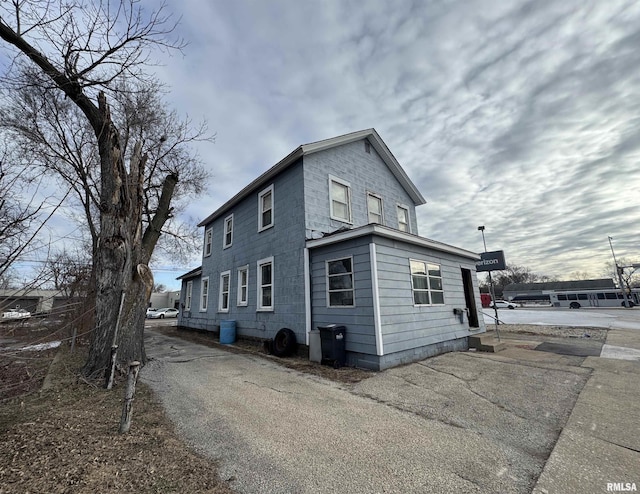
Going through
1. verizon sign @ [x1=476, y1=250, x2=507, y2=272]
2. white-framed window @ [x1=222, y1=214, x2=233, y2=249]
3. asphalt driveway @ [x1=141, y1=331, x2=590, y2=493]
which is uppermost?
white-framed window @ [x1=222, y1=214, x2=233, y2=249]

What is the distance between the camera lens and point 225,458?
9.00 ft

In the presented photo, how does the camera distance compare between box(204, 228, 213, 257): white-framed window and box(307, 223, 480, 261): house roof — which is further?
box(204, 228, 213, 257): white-framed window

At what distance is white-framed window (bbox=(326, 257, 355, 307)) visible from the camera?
7.12 metres

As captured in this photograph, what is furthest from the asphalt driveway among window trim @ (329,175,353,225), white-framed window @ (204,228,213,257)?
white-framed window @ (204,228,213,257)

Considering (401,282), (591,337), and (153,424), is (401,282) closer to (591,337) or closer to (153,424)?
(153,424)

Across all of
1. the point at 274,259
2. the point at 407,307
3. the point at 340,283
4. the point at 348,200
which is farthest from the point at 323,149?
the point at 407,307

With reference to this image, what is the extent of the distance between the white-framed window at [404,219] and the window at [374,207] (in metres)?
1.64

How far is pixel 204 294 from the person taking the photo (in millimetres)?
14539

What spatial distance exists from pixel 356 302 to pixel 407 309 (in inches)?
60.6

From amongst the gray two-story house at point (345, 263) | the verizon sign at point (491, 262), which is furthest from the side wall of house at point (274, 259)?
the verizon sign at point (491, 262)

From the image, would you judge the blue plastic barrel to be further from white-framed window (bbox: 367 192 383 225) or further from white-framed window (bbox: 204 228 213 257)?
white-framed window (bbox: 367 192 383 225)

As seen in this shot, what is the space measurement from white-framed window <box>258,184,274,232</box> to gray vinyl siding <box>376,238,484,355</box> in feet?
16.3

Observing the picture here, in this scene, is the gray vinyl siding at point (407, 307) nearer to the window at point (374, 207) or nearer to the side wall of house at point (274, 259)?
the side wall of house at point (274, 259)

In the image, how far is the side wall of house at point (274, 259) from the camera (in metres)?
8.53
